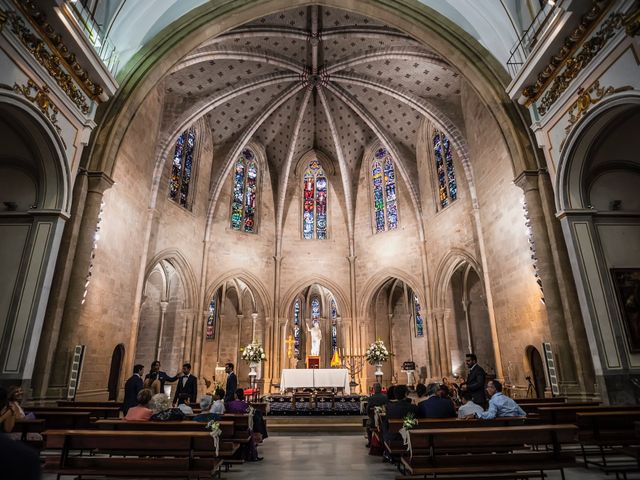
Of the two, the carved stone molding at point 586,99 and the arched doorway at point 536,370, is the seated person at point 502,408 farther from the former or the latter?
the arched doorway at point 536,370

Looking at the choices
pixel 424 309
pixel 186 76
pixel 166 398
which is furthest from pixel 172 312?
pixel 166 398

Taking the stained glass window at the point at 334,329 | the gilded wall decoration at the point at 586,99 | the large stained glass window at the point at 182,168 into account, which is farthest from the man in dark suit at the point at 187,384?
the stained glass window at the point at 334,329

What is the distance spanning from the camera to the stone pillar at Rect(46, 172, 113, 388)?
26.5 ft

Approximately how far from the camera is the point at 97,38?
9062 millimetres

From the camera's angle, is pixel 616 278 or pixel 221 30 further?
pixel 221 30

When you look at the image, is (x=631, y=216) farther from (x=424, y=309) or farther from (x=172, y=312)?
(x=172, y=312)

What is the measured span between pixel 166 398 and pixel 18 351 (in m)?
3.84

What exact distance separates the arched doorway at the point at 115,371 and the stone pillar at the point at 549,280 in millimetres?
11508

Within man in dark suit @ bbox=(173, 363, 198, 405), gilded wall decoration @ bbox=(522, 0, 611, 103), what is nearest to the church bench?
man in dark suit @ bbox=(173, 363, 198, 405)

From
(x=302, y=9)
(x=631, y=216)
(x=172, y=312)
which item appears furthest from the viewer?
(x=172, y=312)

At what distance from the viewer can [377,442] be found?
21.8 feet

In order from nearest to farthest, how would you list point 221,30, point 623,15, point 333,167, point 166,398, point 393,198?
point 166,398 → point 623,15 → point 221,30 → point 393,198 → point 333,167

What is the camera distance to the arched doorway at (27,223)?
24.1ft

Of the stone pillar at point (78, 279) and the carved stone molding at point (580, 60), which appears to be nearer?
the carved stone molding at point (580, 60)
